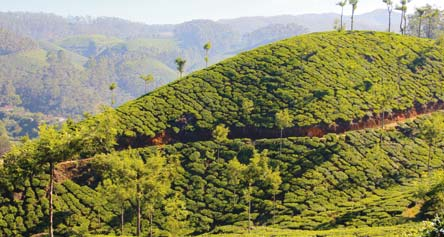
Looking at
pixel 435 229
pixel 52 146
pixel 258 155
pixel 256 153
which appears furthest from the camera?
pixel 256 153

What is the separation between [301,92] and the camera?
231 ft

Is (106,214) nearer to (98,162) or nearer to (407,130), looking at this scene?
(98,162)

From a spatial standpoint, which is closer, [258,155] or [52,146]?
[52,146]

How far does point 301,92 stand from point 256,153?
69.2 ft

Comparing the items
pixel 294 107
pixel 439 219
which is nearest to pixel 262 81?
pixel 294 107

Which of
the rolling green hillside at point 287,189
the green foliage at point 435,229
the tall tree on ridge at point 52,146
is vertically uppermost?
the green foliage at point 435,229

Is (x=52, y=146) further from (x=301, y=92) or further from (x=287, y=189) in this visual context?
(x=301, y=92)

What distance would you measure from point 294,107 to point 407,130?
18.1 meters

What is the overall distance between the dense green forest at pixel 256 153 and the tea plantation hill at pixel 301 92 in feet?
0.82

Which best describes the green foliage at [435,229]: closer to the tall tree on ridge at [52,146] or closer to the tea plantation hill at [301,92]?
the tall tree on ridge at [52,146]

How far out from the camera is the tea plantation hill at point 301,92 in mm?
64562

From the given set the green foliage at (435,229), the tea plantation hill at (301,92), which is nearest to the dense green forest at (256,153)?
the tea plantation hill at (301,92)

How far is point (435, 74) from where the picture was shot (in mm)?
80375

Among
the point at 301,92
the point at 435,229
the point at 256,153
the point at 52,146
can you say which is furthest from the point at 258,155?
the point at 435,229
